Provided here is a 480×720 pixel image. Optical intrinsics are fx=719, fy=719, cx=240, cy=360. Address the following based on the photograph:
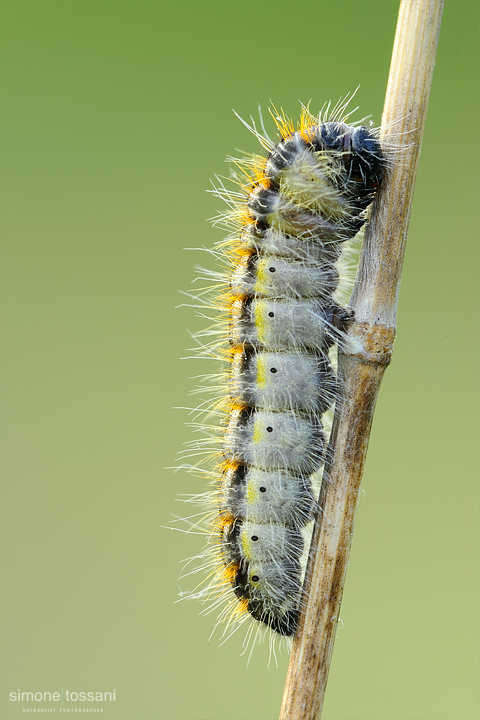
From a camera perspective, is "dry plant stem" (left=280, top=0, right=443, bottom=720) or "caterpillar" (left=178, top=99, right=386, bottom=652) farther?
"caterpillar" (left=178, top=99, right=386, bottom=652)

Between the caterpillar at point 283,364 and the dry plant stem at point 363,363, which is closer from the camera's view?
the dry plant stem at point 363,363

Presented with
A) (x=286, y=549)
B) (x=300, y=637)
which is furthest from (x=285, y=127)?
(x=300, y=637)

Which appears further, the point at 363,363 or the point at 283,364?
the point at 283,364

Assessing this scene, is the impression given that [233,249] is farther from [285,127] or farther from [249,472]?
[249,472]
